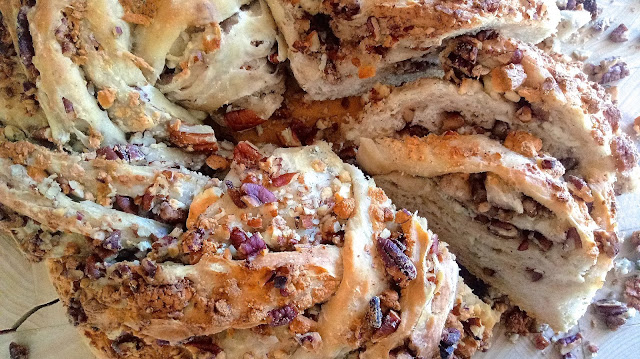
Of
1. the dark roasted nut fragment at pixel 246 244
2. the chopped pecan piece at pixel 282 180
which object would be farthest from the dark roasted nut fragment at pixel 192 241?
the chopped pecan piece at pixel 282 180

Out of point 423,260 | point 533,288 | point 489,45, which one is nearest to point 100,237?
point 423,260

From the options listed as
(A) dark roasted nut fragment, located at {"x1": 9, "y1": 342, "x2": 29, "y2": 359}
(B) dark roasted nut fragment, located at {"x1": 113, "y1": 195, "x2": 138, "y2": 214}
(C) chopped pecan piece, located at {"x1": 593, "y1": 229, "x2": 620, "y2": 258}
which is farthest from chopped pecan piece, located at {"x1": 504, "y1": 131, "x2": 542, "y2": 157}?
(A) dark roasted nut fragment, located at {"x1": 9, "y1": 342, "x2": 29, "y2": 359}

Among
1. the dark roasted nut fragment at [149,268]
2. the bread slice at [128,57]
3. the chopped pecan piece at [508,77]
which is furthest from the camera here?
the chopped pecan piece at [508,77]

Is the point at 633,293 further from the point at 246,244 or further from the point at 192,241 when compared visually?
the point at 192,241

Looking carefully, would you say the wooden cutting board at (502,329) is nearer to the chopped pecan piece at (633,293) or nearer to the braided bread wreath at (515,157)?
the chopped pecan piece at (633,293)

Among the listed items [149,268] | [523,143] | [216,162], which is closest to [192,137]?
[216,162]

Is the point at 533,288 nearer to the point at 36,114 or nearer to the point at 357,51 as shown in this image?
the point at 357,51

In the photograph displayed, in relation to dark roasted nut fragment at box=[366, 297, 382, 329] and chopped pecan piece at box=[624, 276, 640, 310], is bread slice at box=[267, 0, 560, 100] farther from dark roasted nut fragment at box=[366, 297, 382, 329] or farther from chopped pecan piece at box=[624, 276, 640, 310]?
chopped pecan piece at box=[624, 276, 640, 310]
